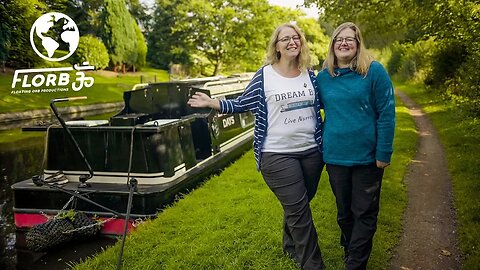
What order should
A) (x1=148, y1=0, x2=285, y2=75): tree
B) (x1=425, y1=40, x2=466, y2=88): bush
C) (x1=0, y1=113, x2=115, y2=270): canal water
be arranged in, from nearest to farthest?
(x1=0, y1=113, x2=115, y2=270): canal water, (x1=425, y1=40, x2=466, y2=88): bush, (x1=148, y1=0, x2=285, y2=75): tree

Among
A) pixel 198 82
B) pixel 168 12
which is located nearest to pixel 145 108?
pixel 198 82

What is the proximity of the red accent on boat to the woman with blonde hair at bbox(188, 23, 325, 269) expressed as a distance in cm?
278

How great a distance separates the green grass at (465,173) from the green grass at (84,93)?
8.26 meters

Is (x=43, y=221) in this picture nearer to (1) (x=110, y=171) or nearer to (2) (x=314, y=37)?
(1) (x=110, y=171)

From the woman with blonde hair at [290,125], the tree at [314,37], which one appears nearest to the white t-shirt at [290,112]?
the woman with blonde hair at [290,125]

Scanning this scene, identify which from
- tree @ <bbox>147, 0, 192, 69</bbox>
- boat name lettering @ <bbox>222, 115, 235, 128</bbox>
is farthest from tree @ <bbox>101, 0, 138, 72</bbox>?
boat name lettering @ <bbox>222, 115, 235, 128</bbox>

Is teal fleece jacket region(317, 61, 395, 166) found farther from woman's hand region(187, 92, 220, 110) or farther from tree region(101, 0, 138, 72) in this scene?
tree region(101, 0, 138, 72)

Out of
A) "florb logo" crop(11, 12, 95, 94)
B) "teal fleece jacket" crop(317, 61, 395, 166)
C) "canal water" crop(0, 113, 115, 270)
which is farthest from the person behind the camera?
"florb logo" crop(11, 12, 95, 94)

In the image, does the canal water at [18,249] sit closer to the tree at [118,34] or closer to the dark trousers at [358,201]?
the dark trousers at [358,201]

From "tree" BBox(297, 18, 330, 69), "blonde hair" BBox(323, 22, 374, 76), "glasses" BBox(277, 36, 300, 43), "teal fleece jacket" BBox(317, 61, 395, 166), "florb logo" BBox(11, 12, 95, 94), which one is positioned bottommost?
"teal fleece jacket" BBox(317, 61, 395, 166)

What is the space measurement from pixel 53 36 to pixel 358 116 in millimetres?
8341

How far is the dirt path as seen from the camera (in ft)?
12.3

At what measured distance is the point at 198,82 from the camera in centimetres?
804

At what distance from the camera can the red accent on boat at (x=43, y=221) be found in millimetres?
5298
